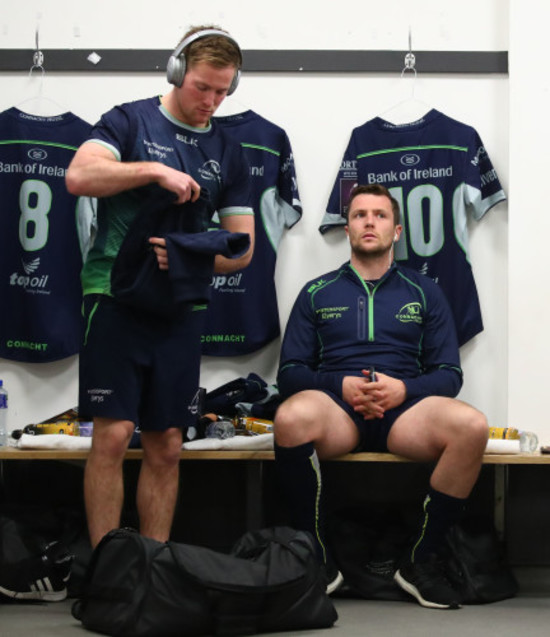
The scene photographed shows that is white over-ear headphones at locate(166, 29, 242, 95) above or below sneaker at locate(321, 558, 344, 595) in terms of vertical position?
above

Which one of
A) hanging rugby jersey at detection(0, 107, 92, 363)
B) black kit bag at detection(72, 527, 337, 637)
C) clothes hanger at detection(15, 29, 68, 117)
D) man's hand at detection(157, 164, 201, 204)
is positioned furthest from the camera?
clothes hanger at detection(15, 29, 68, 117)

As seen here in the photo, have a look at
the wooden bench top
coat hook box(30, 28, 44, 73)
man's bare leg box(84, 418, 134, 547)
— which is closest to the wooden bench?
the wooden bench top

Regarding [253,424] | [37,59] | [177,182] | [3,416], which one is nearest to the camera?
[177,182]

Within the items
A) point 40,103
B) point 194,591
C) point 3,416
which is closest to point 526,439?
point 194,591

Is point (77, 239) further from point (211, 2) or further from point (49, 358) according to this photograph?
point (211, 2)

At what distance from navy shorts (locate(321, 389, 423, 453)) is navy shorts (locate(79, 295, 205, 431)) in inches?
22.6

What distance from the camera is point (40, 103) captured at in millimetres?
3621

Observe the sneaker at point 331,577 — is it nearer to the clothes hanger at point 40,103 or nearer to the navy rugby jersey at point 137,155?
the navy rugby jersey at point 137,155

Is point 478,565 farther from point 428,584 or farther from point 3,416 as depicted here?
point 3,416

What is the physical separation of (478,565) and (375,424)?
54cm

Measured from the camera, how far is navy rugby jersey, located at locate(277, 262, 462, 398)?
9.92 feet

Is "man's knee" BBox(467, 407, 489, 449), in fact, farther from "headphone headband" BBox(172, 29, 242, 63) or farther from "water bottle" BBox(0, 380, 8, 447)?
"water bottle" BBox(0, 380, 8, 447)

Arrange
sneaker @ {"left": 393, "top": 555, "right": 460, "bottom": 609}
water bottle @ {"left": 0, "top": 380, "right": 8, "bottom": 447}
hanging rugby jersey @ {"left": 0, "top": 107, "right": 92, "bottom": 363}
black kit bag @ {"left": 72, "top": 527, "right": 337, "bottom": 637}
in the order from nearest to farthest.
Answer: black kit bag @ {"left": 72, "top": 527, "right": 337, "bottom": 637}, sneaker @ {"left": 393, "top": 555, "right": 460, "bottom": 609}, water bottle @ {"left": 0, "top": 380, "right": 8, "bottom": 447}, hanging rugby jersey @ {"left": 0, "top": 107, "right": 92, "bottom": 363}

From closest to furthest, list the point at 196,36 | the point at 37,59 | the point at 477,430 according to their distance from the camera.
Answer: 1. the point at 196,36
2. the point at 477,430
3. the point at 37,59
